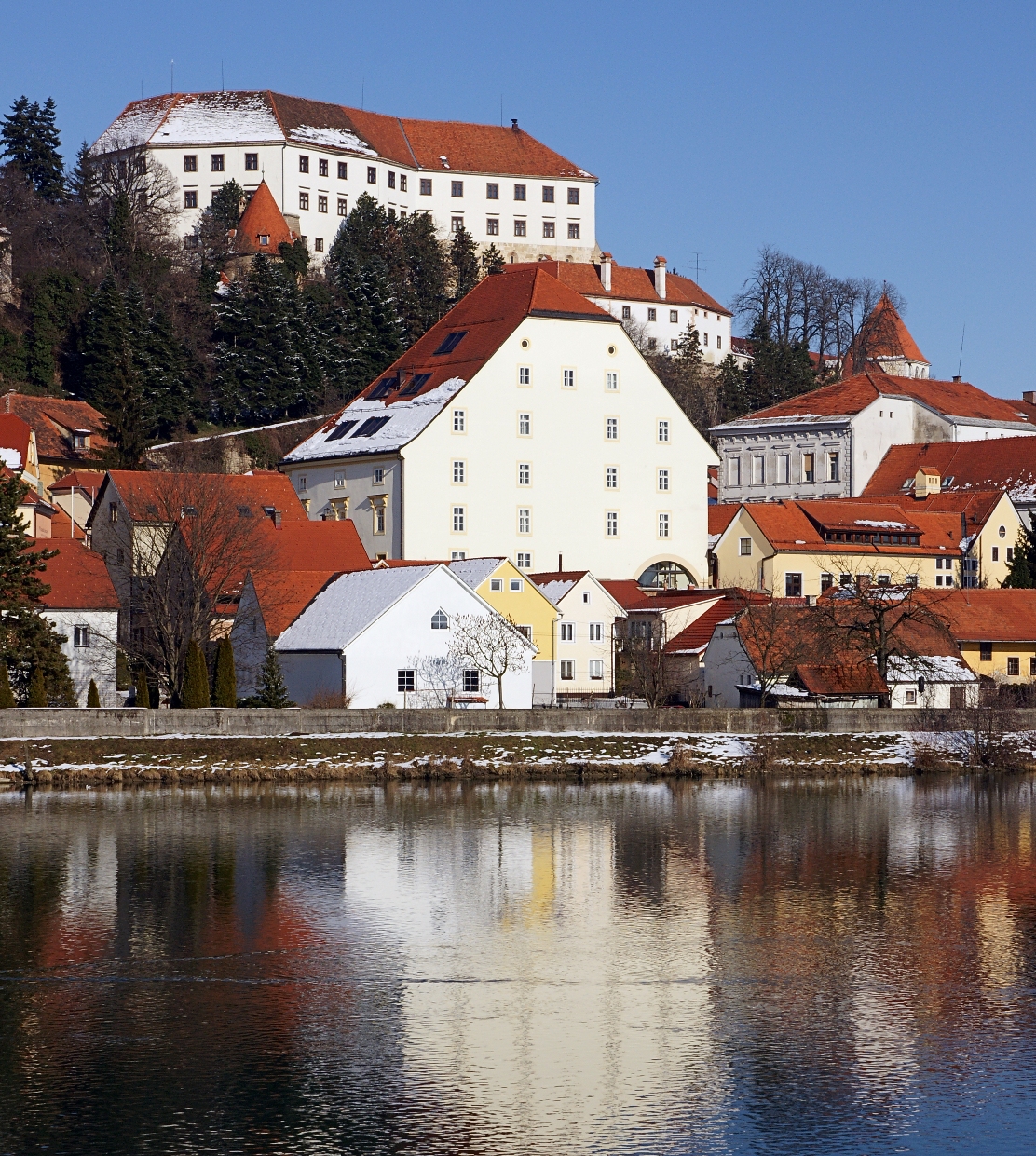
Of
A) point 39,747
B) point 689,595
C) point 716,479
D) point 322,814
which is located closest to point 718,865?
point 322,814

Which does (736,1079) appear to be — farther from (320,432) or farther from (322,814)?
(320,432)

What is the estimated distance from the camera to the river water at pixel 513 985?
1750 centimetres

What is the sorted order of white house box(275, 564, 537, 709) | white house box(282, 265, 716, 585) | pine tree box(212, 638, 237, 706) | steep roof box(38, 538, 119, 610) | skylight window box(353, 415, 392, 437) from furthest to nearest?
skylight window box(353, 415, 392, 437)
white house box(282, 265, 716, 585)
steep roof box(38, 538, 119, 610)
white house box(275, 564, 537, 709)
pine tree box(212, 638, 237, 706)

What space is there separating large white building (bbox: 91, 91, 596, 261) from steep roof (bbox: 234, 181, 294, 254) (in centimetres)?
271

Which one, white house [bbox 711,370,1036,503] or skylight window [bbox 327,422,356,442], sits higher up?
white house [bbox 711,370,1036,503]

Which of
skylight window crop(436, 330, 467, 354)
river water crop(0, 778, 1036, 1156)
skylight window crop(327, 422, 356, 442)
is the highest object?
skylight window crop(436, 330, 467, 354)

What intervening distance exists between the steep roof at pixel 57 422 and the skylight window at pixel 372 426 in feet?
53.5

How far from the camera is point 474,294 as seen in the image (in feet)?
282

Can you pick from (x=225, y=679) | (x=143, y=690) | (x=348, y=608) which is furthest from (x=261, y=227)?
(x=225, y=679)

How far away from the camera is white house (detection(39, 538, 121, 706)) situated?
57375mm

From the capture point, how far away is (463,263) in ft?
429

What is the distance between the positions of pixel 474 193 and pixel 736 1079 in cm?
13205

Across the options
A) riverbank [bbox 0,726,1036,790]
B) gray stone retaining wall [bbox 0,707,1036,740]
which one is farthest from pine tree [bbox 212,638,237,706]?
riverbank [bbox 0,726,1036,790]

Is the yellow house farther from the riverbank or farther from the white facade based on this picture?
the white facade
